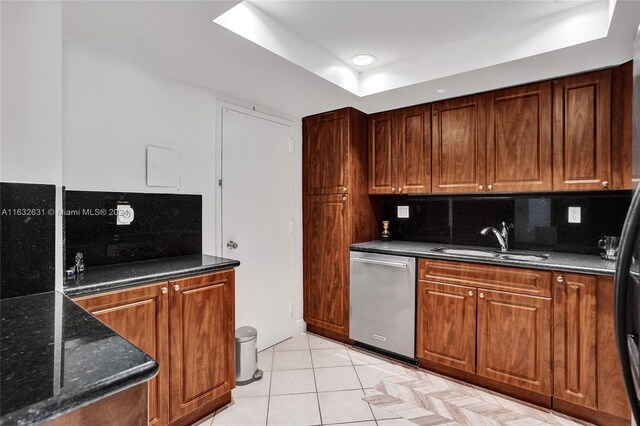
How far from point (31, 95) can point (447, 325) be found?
2661mm

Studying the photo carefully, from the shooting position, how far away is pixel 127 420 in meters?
0.72

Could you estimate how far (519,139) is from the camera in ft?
7.80

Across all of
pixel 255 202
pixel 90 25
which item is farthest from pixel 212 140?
pixel 90 25

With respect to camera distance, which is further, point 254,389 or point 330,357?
point 330,357

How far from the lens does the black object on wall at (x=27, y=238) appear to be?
1.17m

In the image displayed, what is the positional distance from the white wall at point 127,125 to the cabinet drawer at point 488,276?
5.50 feet

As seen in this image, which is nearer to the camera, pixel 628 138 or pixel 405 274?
pixel 628 138

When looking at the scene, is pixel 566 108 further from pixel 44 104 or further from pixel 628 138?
pixel 44 104

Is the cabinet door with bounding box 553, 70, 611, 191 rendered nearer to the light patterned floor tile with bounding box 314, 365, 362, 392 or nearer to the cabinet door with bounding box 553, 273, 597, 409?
the cabinet door with bounding box 553, 273, 597, 409

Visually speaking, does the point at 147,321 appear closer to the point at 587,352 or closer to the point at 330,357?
the point at 330,357

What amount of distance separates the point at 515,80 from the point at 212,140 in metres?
2.19

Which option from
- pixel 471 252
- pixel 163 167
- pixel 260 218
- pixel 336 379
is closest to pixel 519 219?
pixel 471 252

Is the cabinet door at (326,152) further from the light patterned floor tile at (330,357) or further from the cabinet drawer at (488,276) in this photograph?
the light patterned floor tile at (330,357)

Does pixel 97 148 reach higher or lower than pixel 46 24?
lower
